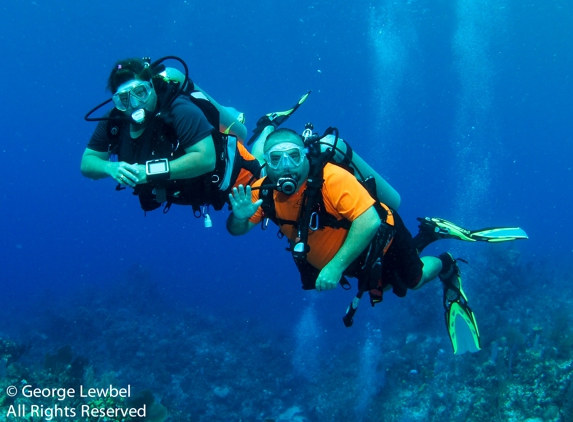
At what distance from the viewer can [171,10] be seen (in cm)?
6297

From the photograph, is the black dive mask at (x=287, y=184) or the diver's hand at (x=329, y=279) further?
the black dive mask at (x=287, y=184)

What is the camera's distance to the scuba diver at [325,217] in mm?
3818

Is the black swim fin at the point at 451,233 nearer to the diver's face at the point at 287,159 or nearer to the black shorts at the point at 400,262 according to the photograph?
the black shorts at the point at 400,262

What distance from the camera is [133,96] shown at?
3895 mm

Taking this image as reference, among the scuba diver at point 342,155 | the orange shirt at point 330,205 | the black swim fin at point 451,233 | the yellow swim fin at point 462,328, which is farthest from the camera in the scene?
the yellow swim fin at point 462,328

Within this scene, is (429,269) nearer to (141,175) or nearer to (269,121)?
(269,121)

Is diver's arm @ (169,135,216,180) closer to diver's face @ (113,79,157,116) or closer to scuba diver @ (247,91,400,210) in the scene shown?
diver's face @ (113,79,157,116)

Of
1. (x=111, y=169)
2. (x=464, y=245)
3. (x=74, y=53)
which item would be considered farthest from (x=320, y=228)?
(x=74, y=53)

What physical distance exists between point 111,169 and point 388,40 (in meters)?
68.0

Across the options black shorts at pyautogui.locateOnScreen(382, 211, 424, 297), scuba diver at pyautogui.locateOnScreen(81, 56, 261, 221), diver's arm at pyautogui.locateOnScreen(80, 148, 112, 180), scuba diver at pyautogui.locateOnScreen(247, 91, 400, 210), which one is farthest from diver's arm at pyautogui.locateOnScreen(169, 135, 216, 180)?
black shorts at pyautogui.locateOnScreen(382, 211, 424, 297)

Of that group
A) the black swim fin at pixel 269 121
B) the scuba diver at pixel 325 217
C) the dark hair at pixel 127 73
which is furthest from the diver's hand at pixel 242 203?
the black swim fin at pixel 269 121

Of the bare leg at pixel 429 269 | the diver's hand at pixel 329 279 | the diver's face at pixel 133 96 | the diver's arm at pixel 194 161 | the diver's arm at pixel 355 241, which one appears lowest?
the bare leg at pixel 429 269

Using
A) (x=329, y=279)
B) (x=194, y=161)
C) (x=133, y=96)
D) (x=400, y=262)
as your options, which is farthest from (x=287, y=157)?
(x=400, y=262)

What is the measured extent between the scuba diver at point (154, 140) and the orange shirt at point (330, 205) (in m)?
0.85
